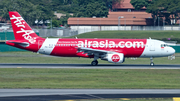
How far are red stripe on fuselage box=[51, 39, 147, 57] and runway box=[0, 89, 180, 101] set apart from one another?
17861mm

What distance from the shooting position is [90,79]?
29.8 m

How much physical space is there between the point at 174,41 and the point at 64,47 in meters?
50.8

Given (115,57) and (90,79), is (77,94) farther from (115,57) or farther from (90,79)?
(115,57)

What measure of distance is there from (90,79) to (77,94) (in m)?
7.89

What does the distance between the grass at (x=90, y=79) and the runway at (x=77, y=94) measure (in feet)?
4.63

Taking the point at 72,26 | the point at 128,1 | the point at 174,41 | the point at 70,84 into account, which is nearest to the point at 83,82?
the point at 70,84

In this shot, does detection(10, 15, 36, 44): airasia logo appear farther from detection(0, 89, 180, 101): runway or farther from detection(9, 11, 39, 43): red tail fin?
detection(0, 89, 180, 101): runway

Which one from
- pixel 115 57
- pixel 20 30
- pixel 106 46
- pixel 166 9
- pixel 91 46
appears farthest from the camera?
pixel 166 9

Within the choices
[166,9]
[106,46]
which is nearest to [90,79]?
[106,46]

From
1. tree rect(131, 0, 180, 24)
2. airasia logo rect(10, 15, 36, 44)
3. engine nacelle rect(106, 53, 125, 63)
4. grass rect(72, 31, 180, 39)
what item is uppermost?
tree rect(131, 0, 180, 24)

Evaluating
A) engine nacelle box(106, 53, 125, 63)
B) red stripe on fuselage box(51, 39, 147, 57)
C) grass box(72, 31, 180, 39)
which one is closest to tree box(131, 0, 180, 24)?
grass box(72, 31, 180, 39)

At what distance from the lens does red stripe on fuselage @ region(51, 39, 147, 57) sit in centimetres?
4156

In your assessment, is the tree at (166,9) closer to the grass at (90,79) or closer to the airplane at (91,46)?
the airplane at (91,46)

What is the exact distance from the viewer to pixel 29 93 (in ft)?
73.3
